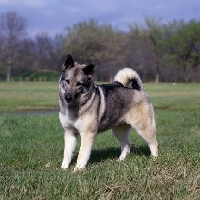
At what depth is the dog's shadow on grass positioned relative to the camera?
24.1ft

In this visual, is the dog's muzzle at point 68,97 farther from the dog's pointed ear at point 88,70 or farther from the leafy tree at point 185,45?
the leafy tree at point 185,45

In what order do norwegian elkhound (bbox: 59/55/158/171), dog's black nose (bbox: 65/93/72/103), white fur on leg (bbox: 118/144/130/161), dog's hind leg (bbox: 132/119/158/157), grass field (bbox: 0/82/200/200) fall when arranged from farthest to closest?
white fur on leg (bbox: 118/144/130/161) < dog's hind leg (bbox: 132/119/158/157) < norwegian elkhound (bbox: 59/55/158/171) < dog's black nose (bbox: 65/93/72/103) < grass field (bbox: 0/82/200/200)

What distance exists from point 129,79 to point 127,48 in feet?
219

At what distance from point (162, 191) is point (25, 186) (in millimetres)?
1533

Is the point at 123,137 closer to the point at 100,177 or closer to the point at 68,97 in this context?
the point at 68,97

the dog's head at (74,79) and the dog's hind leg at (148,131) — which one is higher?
the dog's head at (74,79)

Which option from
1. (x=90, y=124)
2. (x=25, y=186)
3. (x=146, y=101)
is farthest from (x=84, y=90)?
(x=25, y=186)

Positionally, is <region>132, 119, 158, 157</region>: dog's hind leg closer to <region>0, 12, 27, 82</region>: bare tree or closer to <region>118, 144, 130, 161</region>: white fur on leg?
<region>118, 144, 130, 161</region>: white fur on leg

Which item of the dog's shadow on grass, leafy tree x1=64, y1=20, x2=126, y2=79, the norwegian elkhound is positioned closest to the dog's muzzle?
the norwegian elkhound

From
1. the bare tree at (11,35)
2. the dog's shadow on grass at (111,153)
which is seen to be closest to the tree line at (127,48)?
the bare tree at (11,35)

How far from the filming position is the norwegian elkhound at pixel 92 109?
20.7 feet

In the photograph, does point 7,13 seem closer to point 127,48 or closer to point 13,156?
point 127,48

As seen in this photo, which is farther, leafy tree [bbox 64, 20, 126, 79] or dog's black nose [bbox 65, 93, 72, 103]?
leafy tree [bbox 64, 20, 126, 79]

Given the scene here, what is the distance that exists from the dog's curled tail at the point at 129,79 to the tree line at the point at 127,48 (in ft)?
185
